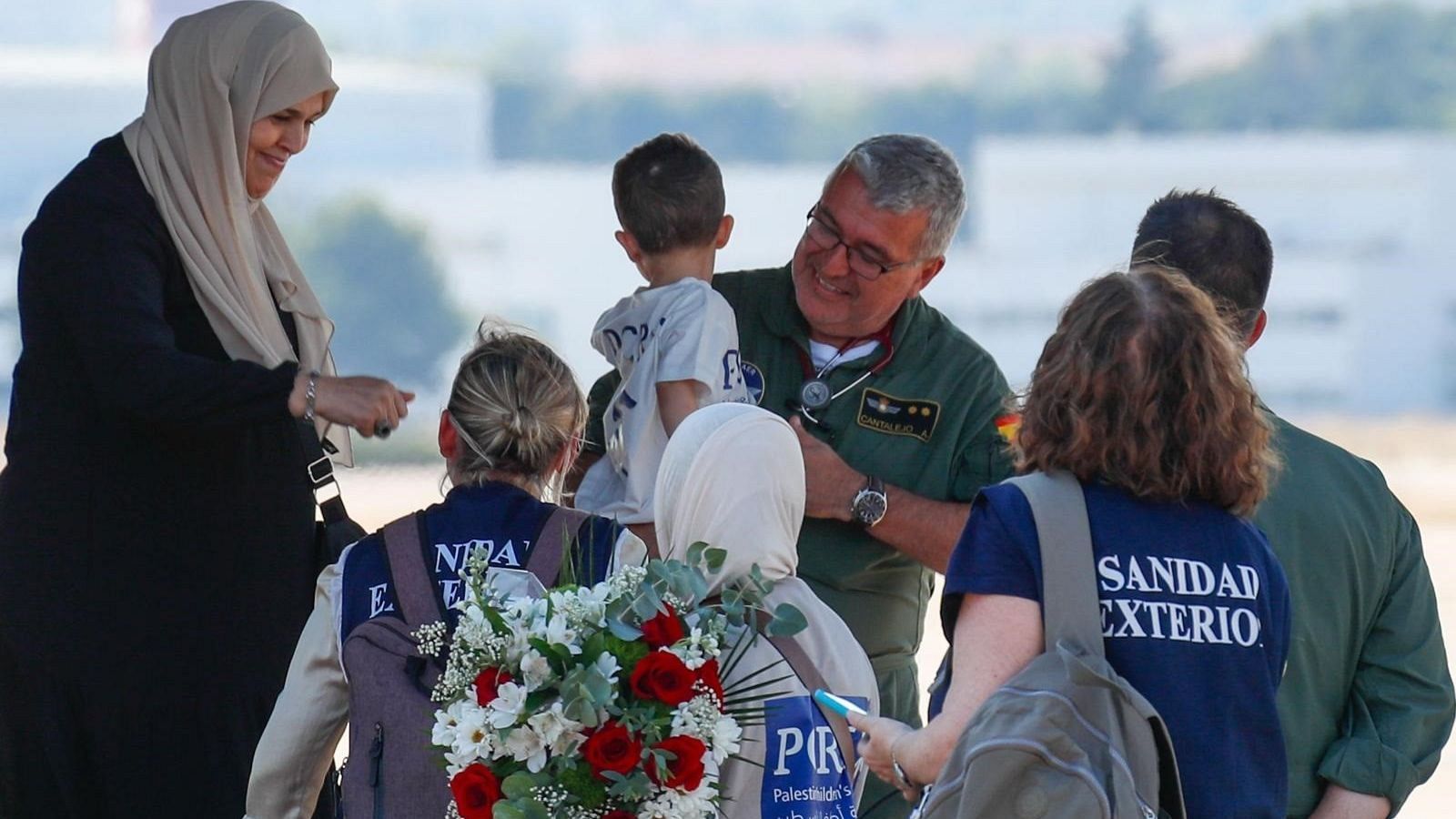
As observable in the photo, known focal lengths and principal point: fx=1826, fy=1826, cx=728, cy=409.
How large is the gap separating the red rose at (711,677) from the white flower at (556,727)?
17cm

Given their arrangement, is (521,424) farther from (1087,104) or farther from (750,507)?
(1087,104)

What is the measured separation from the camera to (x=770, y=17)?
47.5 metres

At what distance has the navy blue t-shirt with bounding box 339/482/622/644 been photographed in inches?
107

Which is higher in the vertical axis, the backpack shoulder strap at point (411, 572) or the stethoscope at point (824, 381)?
the stethoscope at point (824, 381)

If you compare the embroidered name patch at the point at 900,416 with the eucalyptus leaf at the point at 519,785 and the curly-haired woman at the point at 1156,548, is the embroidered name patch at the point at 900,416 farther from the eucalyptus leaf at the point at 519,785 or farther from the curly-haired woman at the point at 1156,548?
the eucalyptus leaf at the point at 519,785

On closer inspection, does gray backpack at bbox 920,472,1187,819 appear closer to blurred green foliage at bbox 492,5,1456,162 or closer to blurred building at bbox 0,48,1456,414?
blurred building at bbox 0,48,1456,414

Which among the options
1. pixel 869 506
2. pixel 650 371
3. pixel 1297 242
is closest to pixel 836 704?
pixel 869 506

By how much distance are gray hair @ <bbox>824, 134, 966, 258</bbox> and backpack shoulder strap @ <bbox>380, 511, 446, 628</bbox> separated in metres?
1.35

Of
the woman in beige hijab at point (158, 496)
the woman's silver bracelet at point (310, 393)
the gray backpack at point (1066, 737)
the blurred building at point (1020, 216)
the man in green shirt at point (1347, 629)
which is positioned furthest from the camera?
the blurred building at point (1020, 216)

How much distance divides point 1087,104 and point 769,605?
42.3m

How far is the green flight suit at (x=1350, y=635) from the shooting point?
110 inches

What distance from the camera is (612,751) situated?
7.45 ft

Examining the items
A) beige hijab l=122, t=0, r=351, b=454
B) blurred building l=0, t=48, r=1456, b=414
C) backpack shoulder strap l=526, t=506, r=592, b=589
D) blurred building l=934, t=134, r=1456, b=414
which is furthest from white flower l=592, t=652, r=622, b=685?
blurred building l=934, t=134, r=1456, b=414

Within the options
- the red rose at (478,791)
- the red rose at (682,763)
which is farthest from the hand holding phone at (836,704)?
the red rose at (478,791)
